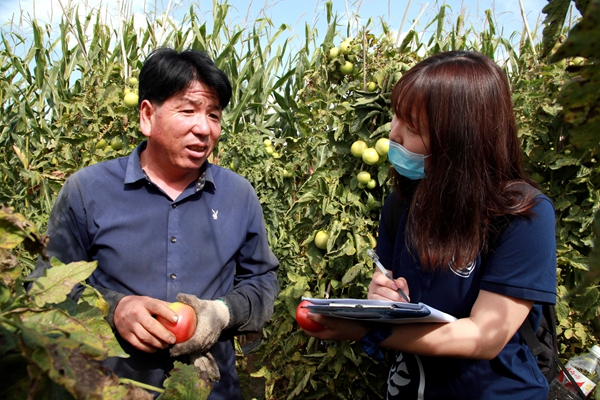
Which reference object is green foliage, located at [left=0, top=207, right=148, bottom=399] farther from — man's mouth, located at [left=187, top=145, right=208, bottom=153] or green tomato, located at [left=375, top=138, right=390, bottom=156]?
green tomato, located at [left=375, top=138, right=390, bottom=156]

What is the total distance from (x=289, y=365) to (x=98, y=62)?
2782 mm

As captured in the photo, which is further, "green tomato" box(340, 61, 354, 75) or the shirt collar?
"green tomato" box(340, 61, 354, 75)

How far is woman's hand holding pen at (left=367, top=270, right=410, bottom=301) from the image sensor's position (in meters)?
1.30

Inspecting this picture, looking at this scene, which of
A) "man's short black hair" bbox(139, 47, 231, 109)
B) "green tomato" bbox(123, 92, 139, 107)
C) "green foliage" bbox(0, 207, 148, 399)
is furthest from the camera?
"green tomato" bbox(123, 92, 139, 107)

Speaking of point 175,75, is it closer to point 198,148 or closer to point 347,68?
point 198,148

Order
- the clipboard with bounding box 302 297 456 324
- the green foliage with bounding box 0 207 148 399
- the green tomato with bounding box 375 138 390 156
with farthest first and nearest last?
the green tomato with bounding box 375 138 390 156 < the clipboard with bounding box 302 297 456 324 < the green foliage with bounding box 0 207 148 399

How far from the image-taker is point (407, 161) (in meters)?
1.34

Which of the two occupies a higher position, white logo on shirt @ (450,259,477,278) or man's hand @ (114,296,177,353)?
white logo on shirt @ (450,259,477,278)

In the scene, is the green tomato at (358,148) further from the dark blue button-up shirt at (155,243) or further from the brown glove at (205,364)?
the brown glove at (205,364)

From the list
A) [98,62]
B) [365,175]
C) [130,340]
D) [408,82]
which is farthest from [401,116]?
[98,62]

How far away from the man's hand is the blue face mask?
0.75m

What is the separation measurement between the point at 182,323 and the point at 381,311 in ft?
1.69

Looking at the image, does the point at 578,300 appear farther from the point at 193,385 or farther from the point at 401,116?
the point at 193,385

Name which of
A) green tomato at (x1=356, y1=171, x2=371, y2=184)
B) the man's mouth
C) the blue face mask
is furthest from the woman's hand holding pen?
green tomato at (x1=356, y1=171, x2=371, y2=184)
